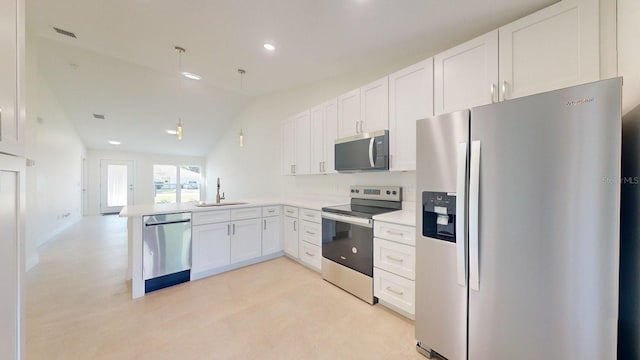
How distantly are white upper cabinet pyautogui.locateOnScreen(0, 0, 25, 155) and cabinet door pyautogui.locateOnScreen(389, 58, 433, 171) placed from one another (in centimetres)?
251

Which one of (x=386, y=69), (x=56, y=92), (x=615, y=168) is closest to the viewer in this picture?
(x=615, y=168)

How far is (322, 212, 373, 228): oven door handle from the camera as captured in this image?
2.33 metres

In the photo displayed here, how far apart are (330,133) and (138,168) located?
8.79 metres

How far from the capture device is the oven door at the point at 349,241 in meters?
2.33

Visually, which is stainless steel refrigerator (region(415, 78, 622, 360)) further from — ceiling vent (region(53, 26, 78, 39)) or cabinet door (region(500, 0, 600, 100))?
ceiling vent (region(53, 26, 78, 39))

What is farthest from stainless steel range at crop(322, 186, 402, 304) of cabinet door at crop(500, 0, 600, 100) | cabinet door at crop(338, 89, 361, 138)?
cabinet door at crop(500, 0, 600, 100)

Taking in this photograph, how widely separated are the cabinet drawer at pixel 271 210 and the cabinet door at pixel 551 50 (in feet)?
9.77

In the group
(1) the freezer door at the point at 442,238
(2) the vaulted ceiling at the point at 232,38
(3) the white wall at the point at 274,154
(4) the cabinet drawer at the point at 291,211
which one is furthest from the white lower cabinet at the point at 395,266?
(2) the vaulted ceiling at the point at 232,38

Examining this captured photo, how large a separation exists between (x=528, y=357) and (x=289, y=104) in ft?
14.4

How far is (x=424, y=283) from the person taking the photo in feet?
5.51

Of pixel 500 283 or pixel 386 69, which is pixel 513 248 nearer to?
pixel 500 283

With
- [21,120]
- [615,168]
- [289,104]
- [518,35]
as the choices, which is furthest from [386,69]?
[21,120]

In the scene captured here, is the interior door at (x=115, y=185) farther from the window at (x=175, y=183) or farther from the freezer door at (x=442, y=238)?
→ the freezer door at (x=442, y=238)

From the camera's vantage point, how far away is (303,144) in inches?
147
